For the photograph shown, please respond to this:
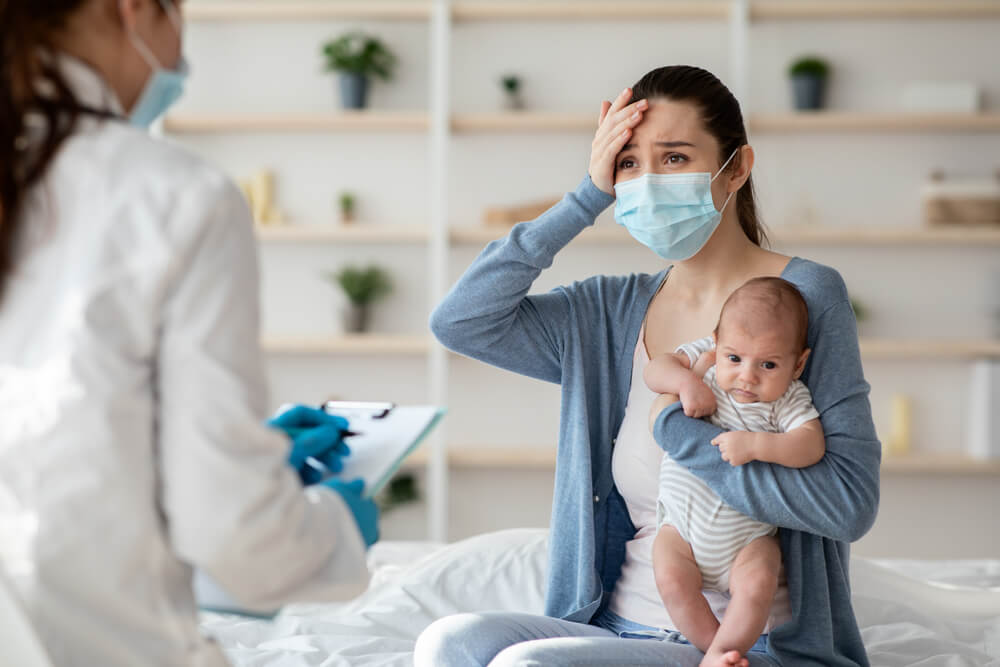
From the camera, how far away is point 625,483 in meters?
1.63

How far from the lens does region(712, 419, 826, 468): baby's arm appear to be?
143 cm

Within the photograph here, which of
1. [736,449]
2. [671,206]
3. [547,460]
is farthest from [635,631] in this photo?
[547,460]

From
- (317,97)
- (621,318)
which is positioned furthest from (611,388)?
(317,97)

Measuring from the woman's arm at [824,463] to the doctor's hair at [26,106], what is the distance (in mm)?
933

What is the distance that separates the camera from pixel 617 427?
5.60 ft

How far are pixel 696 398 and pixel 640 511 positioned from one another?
226mm

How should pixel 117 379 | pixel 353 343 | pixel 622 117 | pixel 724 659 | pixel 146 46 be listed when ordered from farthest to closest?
pixel 353 343, pixel 622 117, pixel 724 659, pixel 146 46, pixel 117 379

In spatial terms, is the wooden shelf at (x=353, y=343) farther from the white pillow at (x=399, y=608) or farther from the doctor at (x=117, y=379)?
the doctor at (x=117, y=379)

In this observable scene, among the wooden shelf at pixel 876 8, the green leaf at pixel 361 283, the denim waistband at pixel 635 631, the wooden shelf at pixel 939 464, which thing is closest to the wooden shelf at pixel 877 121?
the wooden shelf at pixel 876 8

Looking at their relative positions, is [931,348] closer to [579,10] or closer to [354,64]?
[579,10]

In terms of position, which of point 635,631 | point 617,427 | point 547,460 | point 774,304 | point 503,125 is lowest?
point 547,460

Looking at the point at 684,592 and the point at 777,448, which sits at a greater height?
the point at 777,448

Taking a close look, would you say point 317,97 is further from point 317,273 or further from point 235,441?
point 235,441

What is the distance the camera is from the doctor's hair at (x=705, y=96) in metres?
1.65
